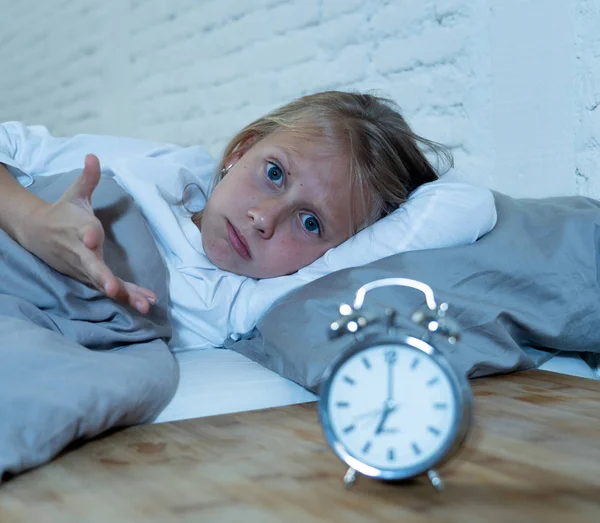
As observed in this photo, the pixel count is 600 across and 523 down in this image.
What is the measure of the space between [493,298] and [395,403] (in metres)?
0.50

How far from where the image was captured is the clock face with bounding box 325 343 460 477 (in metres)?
0.58

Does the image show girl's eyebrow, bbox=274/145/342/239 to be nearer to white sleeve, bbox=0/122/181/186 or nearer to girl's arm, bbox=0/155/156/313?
white sleeve, bbox=0/122/181/186

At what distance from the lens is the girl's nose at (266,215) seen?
122 centimetres

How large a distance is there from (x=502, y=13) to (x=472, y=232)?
2.02 feet

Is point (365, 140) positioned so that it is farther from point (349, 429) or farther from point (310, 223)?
point (349, 429)

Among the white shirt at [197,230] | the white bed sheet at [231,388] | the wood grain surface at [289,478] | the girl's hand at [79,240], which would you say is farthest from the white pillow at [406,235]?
the wood grain surface at [289,478]

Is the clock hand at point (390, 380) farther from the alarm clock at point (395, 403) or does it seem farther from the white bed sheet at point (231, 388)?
the white bed sheet at point (231, 388)

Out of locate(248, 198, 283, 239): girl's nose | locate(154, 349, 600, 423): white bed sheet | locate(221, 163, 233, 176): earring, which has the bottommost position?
locate(154, 349, 600, 423): white bed sheet

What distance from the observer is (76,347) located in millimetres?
849

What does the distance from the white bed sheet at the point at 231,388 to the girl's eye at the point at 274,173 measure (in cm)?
34

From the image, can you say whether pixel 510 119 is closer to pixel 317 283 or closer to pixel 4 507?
pixel 317 283

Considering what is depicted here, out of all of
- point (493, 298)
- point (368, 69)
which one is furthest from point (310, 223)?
point (368, 69)

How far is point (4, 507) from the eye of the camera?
595mm

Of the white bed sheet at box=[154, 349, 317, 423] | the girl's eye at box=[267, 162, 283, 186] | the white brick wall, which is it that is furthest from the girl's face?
the white brick wall
